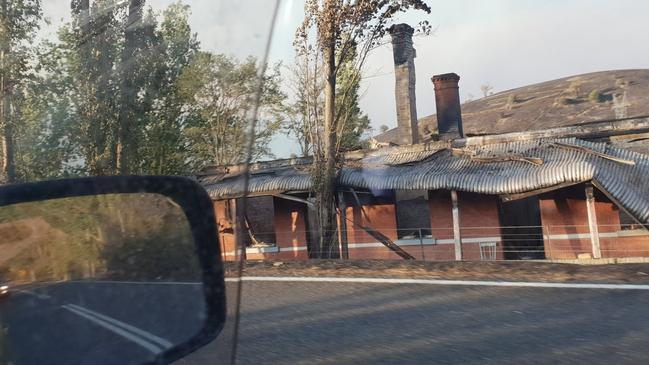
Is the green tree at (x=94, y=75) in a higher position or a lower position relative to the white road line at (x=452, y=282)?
higher

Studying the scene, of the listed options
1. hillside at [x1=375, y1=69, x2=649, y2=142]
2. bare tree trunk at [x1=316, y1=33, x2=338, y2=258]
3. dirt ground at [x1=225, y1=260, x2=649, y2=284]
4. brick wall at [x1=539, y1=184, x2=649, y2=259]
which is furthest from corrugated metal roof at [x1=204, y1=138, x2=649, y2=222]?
hillside at [x1=375, y1=69, x2=649, y2=142]

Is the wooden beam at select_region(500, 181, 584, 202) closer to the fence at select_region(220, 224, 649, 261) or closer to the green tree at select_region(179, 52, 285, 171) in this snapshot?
the fence at select_region(220, 224, 649, 261)

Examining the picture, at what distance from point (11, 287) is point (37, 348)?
205 millimetres

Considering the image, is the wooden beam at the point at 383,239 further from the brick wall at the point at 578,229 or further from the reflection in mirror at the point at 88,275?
the reflection in mirror at the point at 88,275

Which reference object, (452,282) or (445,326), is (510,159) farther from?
(445,326)

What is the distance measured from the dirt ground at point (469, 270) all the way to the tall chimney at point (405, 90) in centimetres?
1429

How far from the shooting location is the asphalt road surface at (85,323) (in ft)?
6.28

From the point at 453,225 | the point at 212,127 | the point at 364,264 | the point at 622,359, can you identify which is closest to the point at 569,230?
the point at 453,225

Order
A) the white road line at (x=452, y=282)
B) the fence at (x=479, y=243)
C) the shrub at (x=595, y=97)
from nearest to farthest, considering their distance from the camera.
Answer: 1. the white road line at (x=452, y=282)
2. the fence at (x=479, y=243)
3. the shrub at (x=595, y=97)

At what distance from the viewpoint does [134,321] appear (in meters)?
2.07

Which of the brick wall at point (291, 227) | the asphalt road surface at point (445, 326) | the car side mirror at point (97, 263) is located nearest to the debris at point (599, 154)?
the brick wall at point (291, 227)

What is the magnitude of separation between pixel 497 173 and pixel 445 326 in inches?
467

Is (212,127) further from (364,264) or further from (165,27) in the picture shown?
(364,264)

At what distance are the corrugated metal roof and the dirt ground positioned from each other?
575 centimetres
